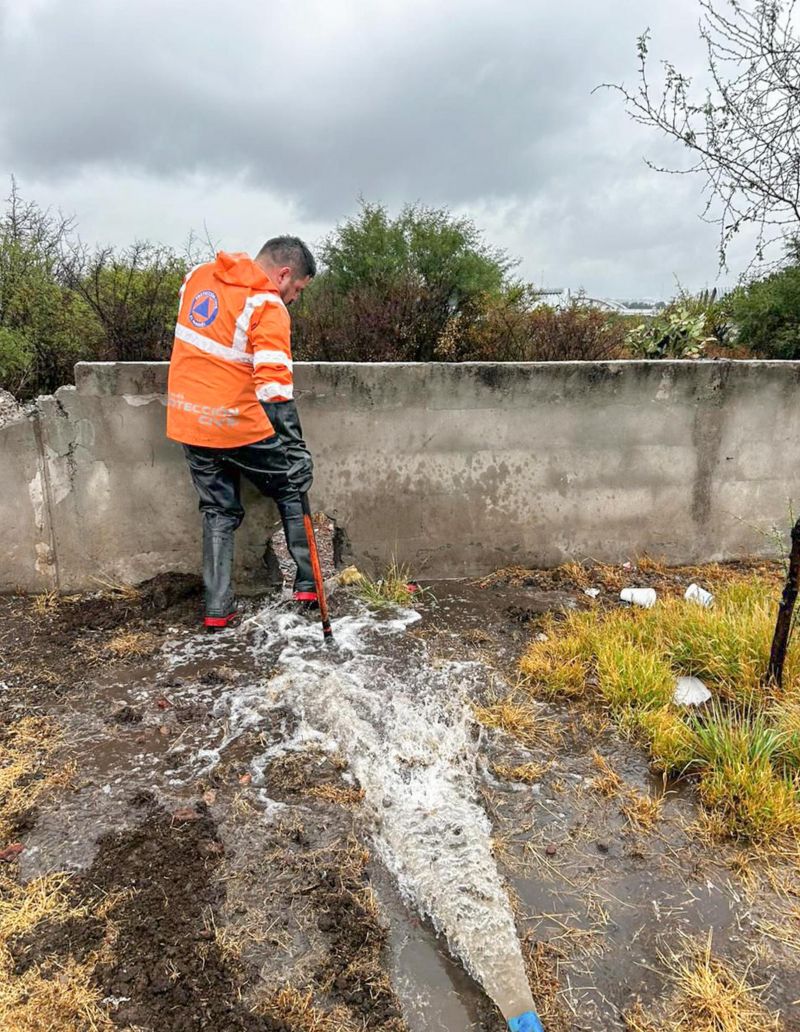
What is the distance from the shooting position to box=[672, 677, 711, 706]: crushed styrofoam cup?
326 cm

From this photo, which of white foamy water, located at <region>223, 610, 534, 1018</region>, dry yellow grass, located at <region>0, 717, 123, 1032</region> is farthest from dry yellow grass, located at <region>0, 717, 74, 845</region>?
white foamy water, located at <region>223, 610, 534, 1018</region>

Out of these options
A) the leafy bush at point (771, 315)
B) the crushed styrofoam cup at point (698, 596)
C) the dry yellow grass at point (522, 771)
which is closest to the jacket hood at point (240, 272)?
the dry yellow grass at point (522, 771)

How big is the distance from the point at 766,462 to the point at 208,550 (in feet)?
12.8

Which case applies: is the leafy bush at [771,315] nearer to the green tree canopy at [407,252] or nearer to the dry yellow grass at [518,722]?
the green tree canopy at [407,252]

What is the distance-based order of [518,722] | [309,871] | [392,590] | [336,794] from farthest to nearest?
1. [392,590]
2. [518,722]
3. [336,794]
4. [309,871]

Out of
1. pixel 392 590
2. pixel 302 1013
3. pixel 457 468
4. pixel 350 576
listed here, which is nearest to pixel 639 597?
pixel 457 468

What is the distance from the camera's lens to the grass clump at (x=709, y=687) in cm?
259

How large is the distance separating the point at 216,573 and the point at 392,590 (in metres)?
1.13

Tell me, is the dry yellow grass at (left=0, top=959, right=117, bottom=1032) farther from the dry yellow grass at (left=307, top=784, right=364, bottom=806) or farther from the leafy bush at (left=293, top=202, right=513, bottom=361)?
the leafy bush at (left=293, top=202, right=513, bottom=361)

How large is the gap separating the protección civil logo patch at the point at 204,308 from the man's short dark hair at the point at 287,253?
16.0 inches

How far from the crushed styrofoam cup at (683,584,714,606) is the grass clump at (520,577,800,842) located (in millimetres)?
95

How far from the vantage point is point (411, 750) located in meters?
2.94

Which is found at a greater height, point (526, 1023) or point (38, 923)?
point (38, 923)

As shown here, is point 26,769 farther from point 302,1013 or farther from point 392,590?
point 392,590
